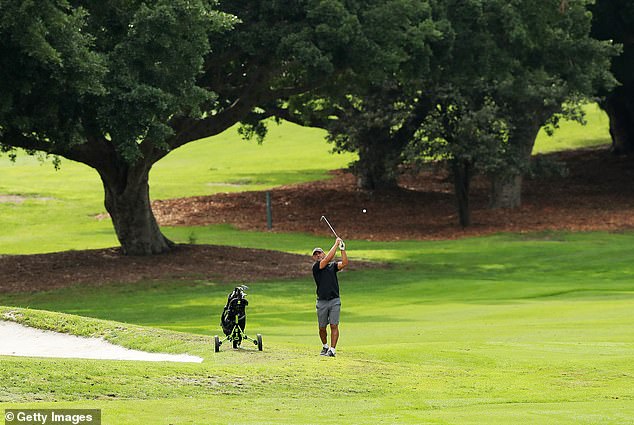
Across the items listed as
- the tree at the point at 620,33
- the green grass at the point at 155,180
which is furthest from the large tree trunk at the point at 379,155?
the green grass at the point at 155,180

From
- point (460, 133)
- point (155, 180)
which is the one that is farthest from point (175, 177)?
point (460, 133)

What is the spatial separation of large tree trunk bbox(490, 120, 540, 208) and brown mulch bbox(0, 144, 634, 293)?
28.9 inches

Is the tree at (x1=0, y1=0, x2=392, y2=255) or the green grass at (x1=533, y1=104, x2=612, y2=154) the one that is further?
the green grass at (x1=533, y1=104, x2=612, y2=154)

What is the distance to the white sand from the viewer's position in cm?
1728

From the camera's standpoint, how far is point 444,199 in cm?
5550

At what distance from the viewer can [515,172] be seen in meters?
45.3

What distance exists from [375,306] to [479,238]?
16853mm

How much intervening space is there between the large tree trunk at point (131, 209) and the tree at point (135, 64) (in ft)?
0.10

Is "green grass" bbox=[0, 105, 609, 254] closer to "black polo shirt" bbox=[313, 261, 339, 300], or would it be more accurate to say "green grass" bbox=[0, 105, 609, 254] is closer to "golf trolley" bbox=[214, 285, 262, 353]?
"black polo shirt" bbox=[313, 261, 339, 300]

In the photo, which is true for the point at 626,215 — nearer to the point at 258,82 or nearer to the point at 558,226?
the point at 558,226

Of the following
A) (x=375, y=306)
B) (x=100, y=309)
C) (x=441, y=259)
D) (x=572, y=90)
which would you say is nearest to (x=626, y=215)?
(x=572, y=90)

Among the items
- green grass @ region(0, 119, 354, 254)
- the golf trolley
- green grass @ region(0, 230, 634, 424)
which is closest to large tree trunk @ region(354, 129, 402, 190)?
green grass @ region(0, 119, 354, 254)

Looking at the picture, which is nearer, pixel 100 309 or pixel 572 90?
pixel 100 309
